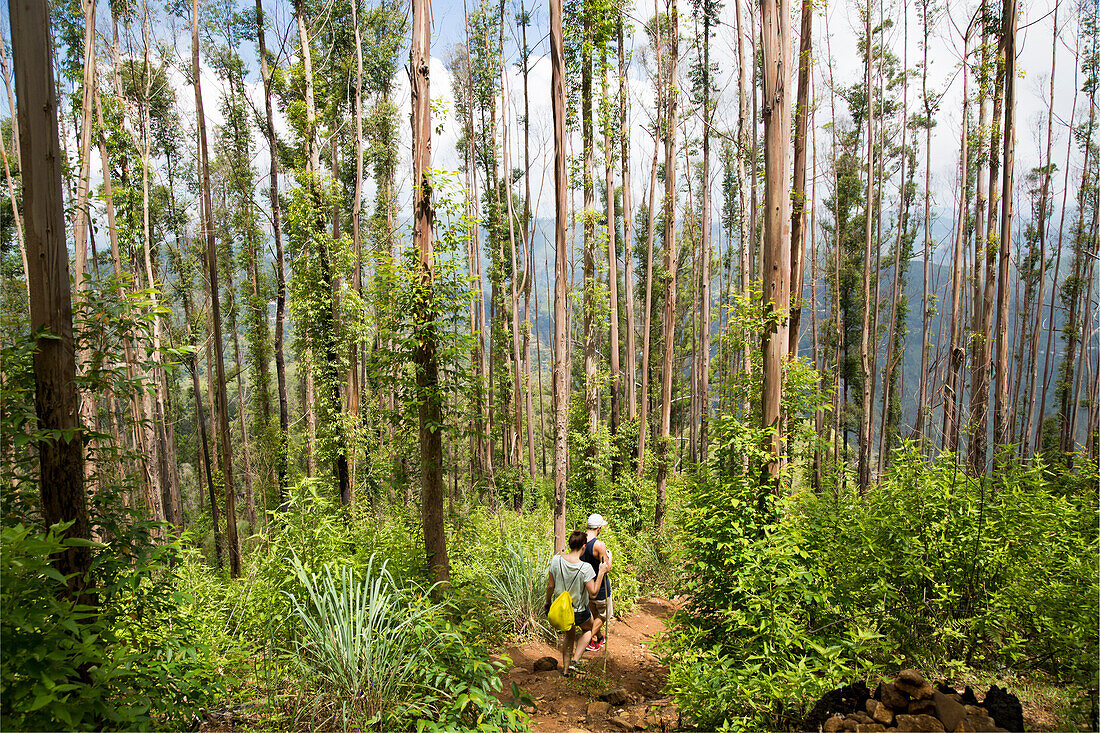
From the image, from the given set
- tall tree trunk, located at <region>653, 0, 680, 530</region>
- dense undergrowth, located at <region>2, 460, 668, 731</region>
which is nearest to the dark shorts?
dense undergrowth, located at <region>2, 460, 668, 731</region>

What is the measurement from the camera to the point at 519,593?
18.1ft

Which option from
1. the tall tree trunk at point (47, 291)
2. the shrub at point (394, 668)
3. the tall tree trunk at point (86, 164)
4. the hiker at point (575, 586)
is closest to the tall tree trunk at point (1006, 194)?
the hiker at point (575, 586)

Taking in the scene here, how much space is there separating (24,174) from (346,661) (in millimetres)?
3302

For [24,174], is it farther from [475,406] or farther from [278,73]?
[278,73]

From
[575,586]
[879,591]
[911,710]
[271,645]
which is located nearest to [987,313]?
[879,591]

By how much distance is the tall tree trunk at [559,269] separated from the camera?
204 inches

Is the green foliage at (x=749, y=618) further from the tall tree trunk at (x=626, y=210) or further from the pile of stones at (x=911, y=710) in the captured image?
the tall tree trunk at (x=626, y=210)

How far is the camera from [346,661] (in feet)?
10.4

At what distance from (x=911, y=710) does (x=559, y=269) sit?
447 centimetres

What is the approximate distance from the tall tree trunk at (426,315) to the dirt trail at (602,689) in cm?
122

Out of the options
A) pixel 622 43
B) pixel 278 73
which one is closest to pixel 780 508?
pixel 622 43

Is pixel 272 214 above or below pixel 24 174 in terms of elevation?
above

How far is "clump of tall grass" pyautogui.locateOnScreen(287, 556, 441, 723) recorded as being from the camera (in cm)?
313

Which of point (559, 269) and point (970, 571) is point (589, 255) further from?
point (970, 571)
